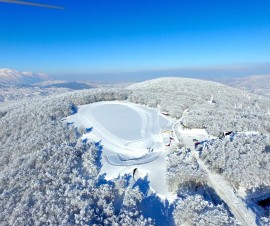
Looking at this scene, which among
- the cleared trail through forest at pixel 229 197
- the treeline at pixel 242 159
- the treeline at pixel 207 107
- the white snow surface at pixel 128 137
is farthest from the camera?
the treeline at pixel 207 107

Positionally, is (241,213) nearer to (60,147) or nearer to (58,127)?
(60,147)

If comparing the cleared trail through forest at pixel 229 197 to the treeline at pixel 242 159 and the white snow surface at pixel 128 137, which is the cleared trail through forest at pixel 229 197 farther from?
the white snow surface at pixel 128 137

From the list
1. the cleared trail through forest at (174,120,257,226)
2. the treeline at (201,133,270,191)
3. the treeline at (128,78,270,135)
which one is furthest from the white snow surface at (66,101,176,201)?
the treeline at (201,133,270,191)

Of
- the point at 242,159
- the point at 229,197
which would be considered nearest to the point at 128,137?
the point at 242,159

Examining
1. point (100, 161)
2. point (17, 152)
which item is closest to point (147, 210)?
point (100, 161)

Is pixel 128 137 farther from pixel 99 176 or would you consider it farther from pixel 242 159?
pixel 242 159

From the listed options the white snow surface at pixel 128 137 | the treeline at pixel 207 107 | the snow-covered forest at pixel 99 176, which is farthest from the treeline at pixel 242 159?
the treeline at pixel 207 107
